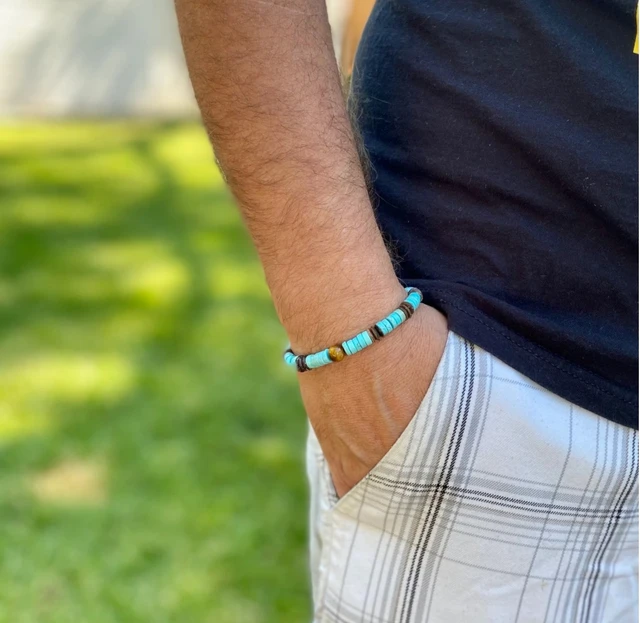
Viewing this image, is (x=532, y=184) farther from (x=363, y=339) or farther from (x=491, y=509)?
(x=491, y=509)

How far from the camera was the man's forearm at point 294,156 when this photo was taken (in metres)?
0.88

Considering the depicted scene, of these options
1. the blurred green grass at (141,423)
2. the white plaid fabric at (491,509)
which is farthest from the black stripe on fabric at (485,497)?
the blurred green grass at (141,423)

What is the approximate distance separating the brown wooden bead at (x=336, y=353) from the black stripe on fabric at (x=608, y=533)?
1.30 feet

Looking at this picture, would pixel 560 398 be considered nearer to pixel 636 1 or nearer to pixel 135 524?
pixel 636 1

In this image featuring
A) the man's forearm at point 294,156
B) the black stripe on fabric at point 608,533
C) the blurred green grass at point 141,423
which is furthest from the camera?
the blurred green grass at point 141,423

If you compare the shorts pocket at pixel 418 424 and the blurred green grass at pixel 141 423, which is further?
the blurred green grass at pixel 141 423

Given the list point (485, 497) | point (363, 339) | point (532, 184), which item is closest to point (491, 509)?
point (485, 497)

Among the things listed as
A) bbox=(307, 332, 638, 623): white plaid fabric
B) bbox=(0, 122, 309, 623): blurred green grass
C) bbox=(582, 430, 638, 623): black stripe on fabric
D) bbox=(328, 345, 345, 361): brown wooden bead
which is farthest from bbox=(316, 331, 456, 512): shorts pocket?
bbox=(0, 122, 309, 623): blurred green grass

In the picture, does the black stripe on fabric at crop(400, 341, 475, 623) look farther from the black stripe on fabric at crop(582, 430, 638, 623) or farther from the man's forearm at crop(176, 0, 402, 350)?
the black stripe on fabric at crop(582, 430, 638, 623)

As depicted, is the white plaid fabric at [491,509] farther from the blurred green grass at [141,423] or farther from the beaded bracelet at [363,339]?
the blurred green grass at [141,423]

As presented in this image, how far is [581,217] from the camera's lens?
1.00 m

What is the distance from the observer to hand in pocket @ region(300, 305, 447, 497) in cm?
93

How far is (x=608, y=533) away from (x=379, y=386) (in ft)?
1.19

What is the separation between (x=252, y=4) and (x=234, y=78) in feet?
0.27
